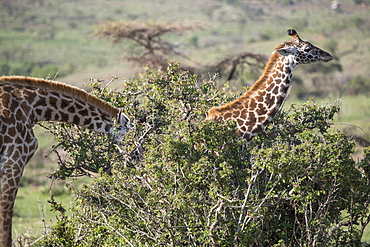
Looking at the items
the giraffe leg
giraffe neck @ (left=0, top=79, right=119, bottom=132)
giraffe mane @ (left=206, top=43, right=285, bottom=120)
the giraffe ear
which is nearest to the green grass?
giraffe neck @ (left=0, top=79, right=119, bottom=132)

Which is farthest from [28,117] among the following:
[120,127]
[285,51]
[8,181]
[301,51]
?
[301,51]

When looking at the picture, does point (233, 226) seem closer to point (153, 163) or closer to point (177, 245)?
point (177, 245)

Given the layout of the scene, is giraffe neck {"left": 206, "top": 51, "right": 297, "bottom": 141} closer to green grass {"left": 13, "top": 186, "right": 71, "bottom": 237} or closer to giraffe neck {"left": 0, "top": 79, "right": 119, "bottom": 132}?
giraffe neck {"left": 0, "top": 79, "right": 119, "bottom": 132}

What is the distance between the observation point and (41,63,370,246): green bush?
20.4 feet

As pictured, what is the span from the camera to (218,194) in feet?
19.5

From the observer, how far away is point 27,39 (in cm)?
6194

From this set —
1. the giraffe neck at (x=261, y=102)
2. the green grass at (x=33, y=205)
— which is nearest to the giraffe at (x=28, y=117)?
the giraffe neck at (x=261, y=102)

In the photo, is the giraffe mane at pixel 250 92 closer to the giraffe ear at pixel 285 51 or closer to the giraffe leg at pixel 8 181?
the giraffe ear at pixel 285 51

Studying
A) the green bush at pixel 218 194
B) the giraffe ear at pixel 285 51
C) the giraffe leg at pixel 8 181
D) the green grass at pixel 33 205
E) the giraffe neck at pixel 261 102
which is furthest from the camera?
Result: the green grass at pixel 33 205

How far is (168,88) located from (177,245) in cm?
324

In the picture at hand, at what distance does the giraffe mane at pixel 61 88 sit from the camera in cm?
755

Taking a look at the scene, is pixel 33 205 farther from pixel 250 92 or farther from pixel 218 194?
pixel 218 194

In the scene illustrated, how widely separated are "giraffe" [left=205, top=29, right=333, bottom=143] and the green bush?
3.66 ft

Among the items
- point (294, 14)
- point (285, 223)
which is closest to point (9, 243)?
point (285, 223)
